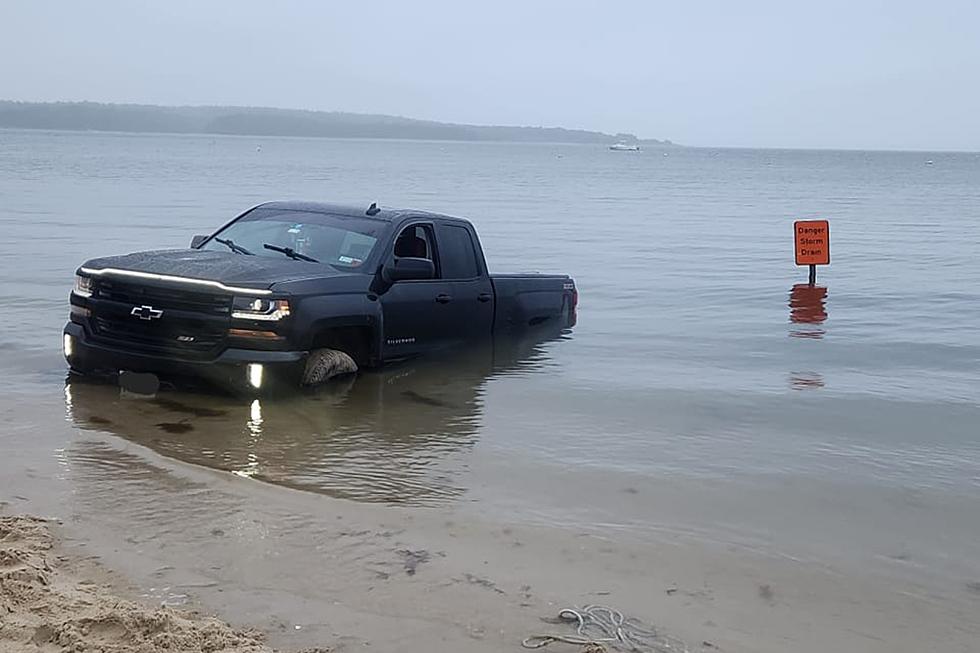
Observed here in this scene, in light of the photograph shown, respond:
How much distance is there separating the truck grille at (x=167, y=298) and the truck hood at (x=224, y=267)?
5.1 inches

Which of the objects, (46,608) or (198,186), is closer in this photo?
(46,608)

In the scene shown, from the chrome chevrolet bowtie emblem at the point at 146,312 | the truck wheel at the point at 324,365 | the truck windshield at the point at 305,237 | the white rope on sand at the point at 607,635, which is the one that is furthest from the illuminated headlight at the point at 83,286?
the white rope on sand at the point at 607,635

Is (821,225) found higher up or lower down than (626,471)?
higher up

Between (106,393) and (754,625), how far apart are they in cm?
599

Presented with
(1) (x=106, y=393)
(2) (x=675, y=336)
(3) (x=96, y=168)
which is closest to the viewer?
(1) (x=106, y=393)

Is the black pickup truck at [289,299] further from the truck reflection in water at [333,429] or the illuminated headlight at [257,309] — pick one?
the truck reflection in water at [333,429]

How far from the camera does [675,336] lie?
45.3ft

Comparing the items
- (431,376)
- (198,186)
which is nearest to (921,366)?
(431,376)

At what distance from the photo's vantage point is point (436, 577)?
212 inches

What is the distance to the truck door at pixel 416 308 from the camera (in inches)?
385

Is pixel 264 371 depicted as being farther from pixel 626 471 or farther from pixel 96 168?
pixel 96 168

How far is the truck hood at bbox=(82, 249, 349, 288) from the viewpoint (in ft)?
28.0

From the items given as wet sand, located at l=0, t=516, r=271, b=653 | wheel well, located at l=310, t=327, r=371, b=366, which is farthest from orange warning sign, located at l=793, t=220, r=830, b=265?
wet sand, located at l=0, t=516, r=271, b=653

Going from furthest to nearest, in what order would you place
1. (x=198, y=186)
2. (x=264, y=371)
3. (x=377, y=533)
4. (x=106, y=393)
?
(x=198, y=186)
(x=106, y=393)
(x=264, y=371)
(x=377, y=533)
